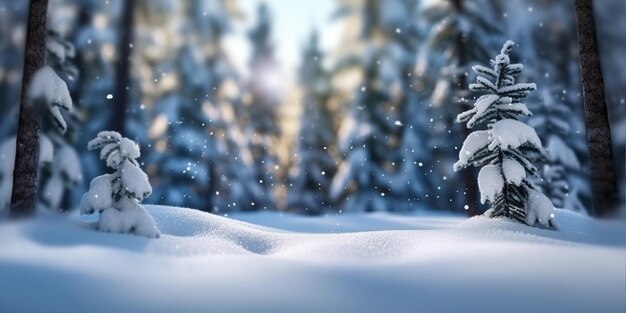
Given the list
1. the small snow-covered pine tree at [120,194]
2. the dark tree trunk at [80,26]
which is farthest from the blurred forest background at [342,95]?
the small snow-covered pine tree at [120,194]

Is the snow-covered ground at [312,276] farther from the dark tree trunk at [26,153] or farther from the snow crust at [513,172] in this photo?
the dark tree trunk at [26,153]

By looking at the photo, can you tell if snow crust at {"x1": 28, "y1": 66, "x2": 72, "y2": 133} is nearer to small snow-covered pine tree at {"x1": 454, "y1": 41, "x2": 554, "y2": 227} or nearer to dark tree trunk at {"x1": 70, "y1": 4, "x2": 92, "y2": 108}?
small snow-covered pine tree at {"x1": 454, "y1": 41, "x2": 554, "y2": 227}

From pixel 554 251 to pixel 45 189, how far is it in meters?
13.4

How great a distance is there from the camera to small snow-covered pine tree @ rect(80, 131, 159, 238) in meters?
5.61

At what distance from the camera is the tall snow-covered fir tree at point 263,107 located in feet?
95.5

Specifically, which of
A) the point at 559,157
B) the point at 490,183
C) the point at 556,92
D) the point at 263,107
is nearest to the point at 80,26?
the point at 263,107

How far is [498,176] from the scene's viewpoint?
22.6 ft

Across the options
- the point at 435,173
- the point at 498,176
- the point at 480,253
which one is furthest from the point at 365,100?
the point at 480,253

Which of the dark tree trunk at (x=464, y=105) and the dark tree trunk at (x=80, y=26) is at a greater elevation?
the dark tree trunk at (x=80, y=26)

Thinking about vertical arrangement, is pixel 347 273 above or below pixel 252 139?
below

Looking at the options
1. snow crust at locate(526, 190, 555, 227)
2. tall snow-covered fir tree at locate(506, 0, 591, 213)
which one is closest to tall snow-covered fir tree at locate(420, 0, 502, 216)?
tall snow-covered fir tree at locate(506, 0, 591, 213)

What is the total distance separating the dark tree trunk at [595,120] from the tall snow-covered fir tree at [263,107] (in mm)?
20939

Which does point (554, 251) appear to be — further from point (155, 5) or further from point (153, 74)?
point (153, 74)

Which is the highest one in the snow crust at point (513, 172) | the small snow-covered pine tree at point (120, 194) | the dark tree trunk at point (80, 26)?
the dark tree trunk at point (80, 26)
